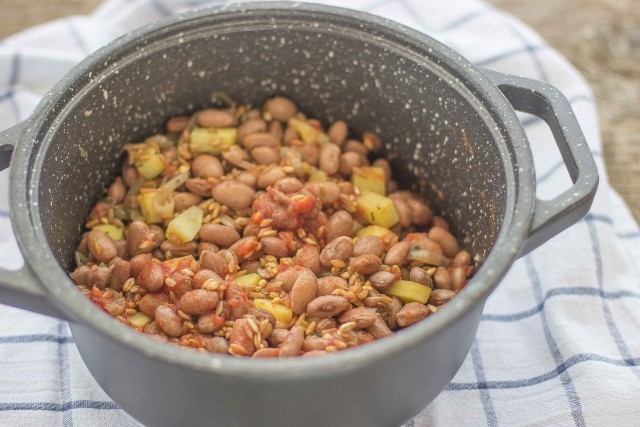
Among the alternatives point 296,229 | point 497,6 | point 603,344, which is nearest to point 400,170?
point 296,229

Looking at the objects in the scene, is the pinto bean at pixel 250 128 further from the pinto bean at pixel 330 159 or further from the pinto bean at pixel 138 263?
the pinto bean at pixel 138 263

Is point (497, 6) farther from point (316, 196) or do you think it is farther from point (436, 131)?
point (316, 196)

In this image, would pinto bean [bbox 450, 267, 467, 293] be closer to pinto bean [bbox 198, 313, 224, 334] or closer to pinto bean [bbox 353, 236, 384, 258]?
pinto bean [bbox 353, 236, 384, 258]

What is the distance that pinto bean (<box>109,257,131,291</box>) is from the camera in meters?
1.12

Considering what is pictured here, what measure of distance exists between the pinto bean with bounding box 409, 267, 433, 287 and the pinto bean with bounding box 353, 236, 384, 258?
0.05 metres

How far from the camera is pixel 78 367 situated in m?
1.22

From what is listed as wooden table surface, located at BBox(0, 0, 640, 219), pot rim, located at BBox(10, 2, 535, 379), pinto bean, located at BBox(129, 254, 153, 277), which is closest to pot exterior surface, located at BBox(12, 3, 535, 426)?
pot rim, located at BBox(10, 2, 535, 379)

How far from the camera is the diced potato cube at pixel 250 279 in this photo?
112 centimetres

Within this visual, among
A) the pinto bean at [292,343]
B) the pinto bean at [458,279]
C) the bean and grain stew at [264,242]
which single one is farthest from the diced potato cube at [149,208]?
the pinto bean at [458,279]

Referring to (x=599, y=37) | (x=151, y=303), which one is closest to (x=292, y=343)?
(x=151, y=303)

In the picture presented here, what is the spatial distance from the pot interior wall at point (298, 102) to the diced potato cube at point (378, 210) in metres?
0.10

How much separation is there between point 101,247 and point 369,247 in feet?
1.28

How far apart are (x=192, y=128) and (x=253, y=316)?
0.44 meters

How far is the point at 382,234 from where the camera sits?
1220mm
